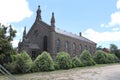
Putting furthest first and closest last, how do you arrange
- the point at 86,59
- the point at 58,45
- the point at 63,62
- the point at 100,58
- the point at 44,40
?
the point at 58,45 → the point at 44,40 → the point at 100,58 → the point at 86,59 → the point at 63,62

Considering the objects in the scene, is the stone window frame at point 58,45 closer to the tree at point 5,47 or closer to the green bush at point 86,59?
the green bush at point 86,59

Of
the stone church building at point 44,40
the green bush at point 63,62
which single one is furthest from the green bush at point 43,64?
the stone church building at point 44,40

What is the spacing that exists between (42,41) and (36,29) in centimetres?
464

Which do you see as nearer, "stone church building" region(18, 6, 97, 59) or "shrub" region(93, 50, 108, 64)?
"shrub" region(93, 50, 108, 64)

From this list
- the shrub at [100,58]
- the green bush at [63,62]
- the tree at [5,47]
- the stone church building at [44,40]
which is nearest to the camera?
the tree at [5,47]

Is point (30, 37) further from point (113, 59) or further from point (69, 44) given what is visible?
point (113, 59)

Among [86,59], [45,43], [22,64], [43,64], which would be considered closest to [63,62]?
[43,64]

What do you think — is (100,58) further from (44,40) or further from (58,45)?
(44,40)

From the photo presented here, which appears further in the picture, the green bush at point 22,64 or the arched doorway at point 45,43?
the arched doorway at point 45,43

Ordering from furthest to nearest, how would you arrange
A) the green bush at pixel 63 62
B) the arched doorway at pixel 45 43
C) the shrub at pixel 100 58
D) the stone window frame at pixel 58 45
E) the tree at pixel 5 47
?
the stone window frame at pixel 58 45 < the arched doorway at pixel 45 43 < the shrub at pixel 100 58 < the green bush at pixel 63 62 < the tree at pixel 5 47

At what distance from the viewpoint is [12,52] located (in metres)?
26.5

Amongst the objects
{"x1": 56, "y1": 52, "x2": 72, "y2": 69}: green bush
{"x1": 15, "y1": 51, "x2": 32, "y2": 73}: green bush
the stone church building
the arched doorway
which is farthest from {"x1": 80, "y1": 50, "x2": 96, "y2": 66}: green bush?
the arched doorway

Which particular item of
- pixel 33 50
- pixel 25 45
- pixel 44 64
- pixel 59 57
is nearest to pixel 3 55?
pixel 44 64

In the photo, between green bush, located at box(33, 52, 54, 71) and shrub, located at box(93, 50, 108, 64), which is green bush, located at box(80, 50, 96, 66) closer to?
shrub, located at box(93, 50, 108, 64)
